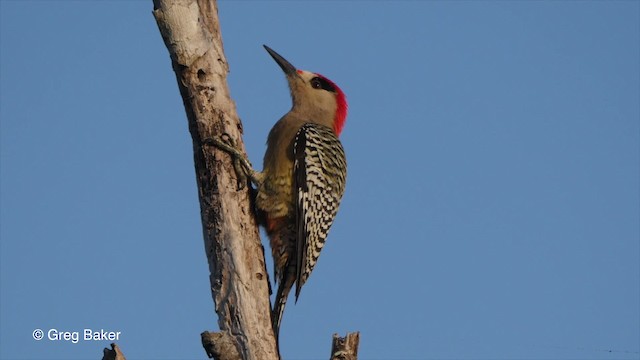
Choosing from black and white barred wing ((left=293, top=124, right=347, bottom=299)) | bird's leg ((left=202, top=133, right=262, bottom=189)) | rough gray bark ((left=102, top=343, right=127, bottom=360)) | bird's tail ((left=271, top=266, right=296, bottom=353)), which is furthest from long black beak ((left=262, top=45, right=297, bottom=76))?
rough gray bark ((left=102, top=343, right=127, bottom=360))

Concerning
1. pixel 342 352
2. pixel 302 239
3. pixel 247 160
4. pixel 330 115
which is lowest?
pixel 342 352

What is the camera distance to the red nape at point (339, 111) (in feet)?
26.3

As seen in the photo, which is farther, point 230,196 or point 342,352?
point 230,196

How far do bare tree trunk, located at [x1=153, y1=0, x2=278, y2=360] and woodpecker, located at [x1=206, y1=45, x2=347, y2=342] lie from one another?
23 cm

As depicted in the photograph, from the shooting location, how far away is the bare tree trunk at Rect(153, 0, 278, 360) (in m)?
5.58

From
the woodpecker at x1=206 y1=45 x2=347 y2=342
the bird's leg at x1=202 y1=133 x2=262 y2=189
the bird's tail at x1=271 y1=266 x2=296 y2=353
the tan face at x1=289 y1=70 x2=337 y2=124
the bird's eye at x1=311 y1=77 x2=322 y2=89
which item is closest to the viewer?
the bird's tail at x1=271 y1=266 x2=296 y2=353

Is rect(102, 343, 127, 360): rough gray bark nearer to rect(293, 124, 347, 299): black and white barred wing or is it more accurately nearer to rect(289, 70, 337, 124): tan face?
rect(293, 124, 347, 299): black and white barred wing

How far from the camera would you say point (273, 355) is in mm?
5531

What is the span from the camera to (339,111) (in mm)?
8055

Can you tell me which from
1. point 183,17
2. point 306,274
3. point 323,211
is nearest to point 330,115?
point 323,211

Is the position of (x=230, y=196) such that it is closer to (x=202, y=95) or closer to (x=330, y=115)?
(x=202, y=95)

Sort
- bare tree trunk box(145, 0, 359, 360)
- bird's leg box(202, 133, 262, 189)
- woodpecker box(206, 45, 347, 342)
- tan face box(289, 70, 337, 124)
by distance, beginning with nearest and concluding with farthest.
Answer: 1. bare tree trunk box(145, 0, 359, 360)
2. bird's leg box(202, 133, 262, 189)
3. woodpecker box(206, 45, 347, 342)
4. tan face box(289, 70, 337, 124)

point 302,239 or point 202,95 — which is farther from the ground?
point 202,95

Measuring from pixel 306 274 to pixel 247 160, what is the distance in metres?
1.06
